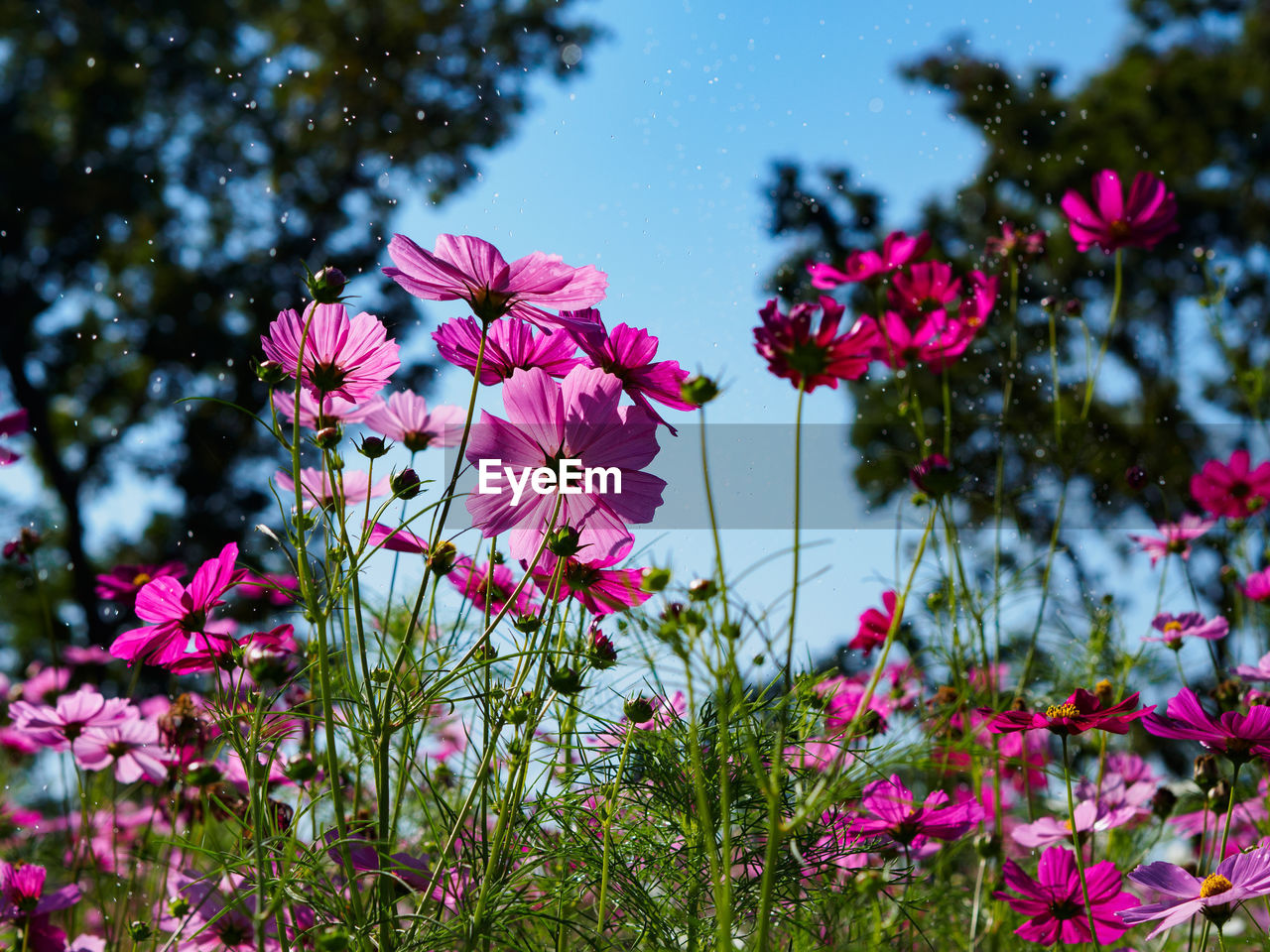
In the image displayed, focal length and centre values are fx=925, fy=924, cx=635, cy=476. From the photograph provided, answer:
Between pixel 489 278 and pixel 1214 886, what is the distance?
472mm

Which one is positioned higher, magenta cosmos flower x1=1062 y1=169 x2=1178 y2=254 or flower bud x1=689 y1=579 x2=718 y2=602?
magenta cosmos flower x1=1062 y1=169 x2=1178 y2=254

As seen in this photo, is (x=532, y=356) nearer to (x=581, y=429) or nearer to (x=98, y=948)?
(x=581, y=429)

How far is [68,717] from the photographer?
71 centimetres

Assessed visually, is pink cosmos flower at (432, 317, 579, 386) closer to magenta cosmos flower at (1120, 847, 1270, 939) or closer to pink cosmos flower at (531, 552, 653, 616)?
pink cosmos flower at (531, 552, 653, 616)

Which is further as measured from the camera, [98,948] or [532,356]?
[98,948]

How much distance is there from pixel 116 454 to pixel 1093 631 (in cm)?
381

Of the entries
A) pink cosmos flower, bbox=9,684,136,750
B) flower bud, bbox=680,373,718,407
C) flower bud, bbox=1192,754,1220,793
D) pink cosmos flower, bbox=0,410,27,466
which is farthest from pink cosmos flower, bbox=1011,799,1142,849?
pink cosmos flower, bbox=0,410,27,466

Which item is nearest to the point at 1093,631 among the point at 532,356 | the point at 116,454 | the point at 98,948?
the point at 532,356

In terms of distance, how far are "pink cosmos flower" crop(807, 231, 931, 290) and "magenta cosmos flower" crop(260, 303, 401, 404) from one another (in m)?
0.50

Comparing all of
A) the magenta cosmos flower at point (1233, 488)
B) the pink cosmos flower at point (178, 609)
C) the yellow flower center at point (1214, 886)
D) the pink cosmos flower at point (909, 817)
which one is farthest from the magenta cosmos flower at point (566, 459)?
the magenta cosmos flower at point (1233, 488)

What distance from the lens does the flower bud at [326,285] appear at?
15.9 inches

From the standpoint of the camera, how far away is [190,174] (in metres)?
3.76

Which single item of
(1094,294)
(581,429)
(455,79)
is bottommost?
(581,429)

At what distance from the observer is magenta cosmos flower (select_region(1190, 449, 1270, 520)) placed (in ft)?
3.48
